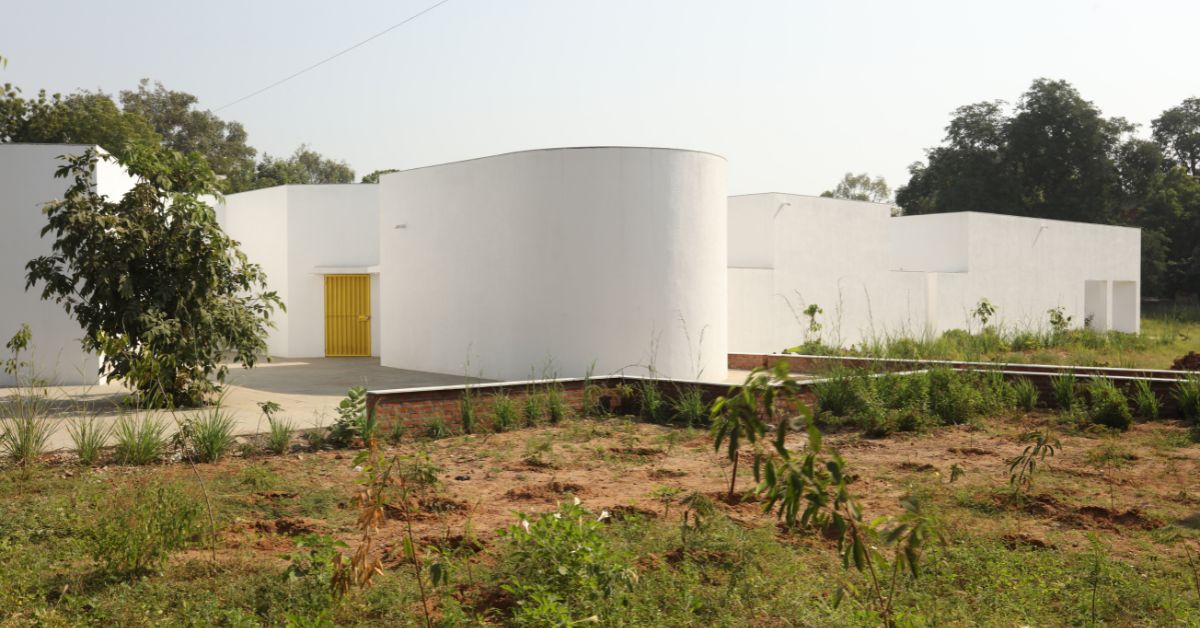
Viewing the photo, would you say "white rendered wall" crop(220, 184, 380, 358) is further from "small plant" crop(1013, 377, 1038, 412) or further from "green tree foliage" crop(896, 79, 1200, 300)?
"green tree foliage" crop(896, 79, 1200, 300)

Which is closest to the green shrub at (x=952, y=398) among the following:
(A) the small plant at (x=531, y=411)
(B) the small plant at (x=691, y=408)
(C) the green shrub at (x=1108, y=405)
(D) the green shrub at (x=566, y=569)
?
(C) the green shrub at (x=1108, y=405)

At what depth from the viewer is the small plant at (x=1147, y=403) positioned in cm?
1000

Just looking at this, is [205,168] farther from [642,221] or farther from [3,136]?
[3,136]

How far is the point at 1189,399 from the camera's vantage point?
9.82m

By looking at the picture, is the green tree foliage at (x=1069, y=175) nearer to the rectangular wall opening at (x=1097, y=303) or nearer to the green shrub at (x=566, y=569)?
the rectangular wall opening at (x=1097, y=303)

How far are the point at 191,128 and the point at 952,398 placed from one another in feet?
138

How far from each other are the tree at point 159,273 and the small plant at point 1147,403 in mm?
10186

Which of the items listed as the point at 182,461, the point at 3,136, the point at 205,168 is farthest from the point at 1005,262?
the point at 3,136

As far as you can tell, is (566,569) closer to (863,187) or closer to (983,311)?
(983,311)

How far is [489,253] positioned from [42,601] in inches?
428

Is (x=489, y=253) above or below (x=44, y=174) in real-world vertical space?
below

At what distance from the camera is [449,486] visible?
24.3ft

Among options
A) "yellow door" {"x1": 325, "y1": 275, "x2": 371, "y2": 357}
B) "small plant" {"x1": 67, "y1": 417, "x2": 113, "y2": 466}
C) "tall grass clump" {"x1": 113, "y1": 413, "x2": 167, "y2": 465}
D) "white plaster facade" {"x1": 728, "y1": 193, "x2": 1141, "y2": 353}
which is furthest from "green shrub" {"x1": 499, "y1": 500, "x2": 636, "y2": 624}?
"yellow door" {"x1": 325, "y1": 275, "x2": 371, "y2": 357}

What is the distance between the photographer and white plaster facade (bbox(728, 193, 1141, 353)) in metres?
19.5
